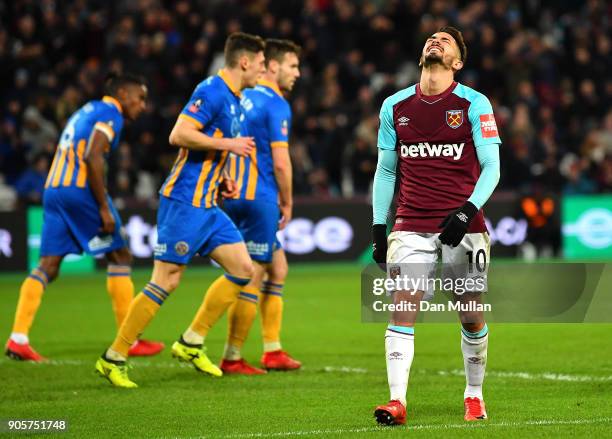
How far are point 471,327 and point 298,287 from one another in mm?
9198

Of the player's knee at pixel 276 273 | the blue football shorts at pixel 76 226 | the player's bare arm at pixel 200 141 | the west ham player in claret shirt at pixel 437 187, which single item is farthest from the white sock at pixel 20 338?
the west ham player in claret shirt at pixel 437 187

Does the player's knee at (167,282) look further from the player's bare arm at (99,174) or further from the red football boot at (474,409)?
the red football boot at (474,409)

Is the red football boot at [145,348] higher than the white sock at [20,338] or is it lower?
lower

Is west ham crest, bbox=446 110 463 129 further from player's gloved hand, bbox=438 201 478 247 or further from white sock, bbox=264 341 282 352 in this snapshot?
white sock, bbox=264 341 282 352

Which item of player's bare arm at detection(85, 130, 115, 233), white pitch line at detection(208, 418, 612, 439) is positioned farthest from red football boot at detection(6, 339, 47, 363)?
white pitch line at detection(208, 418, 612, 439)

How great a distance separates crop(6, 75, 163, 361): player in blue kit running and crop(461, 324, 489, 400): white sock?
400cm

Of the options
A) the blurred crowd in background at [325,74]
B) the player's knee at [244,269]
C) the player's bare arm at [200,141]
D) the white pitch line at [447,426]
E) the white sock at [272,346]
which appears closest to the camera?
the white pitch line at [447,426]

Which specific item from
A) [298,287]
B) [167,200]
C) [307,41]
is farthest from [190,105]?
[307,41]

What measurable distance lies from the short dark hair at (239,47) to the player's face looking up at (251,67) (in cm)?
4

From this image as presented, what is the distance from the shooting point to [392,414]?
6.29 metres

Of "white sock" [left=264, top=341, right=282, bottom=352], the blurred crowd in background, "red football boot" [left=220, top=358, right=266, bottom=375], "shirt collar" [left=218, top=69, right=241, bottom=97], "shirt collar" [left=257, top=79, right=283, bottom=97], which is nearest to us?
"shirt collar" [left=218, top=69, right=241, bottom=97]

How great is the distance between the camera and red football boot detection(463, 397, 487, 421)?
6.52 m

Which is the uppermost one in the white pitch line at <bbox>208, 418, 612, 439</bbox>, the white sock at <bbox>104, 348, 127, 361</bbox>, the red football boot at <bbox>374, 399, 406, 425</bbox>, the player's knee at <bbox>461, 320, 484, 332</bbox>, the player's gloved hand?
the player's gloved hand

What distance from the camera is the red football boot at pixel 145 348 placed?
9.97 m
